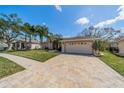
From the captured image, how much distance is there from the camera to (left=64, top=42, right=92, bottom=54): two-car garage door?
1697cm

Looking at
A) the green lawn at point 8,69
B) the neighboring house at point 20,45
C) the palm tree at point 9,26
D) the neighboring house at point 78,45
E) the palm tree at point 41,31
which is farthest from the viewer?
the neighboring house at point 20,45

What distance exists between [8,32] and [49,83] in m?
18.9

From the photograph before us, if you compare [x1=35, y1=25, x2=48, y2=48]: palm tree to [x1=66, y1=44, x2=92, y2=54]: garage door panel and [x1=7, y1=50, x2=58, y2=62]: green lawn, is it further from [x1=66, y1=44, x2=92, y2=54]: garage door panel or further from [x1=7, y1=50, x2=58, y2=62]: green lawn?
[x1=7, y1=50, x2=58, y2=62]: green lawn

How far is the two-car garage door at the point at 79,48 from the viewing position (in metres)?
17.0

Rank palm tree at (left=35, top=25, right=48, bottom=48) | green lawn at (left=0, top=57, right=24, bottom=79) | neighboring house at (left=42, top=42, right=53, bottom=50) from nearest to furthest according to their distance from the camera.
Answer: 1. green lawn at (left=0, top=57, right=24, bottom=79)
2. palm tree at (left=35, top=25, right=48, bottom=48)
3. neighboring house at (left=42, top=42, right=53, bottom=50)

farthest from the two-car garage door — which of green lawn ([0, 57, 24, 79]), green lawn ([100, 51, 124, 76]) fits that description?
green lawn ([0, 57, 24, 79])

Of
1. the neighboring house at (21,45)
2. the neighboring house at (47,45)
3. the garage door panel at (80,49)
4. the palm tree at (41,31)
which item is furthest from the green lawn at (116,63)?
the neighboring house at (21,45)

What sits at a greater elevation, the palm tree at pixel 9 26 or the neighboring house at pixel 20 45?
the palm tree at pixel 9 26

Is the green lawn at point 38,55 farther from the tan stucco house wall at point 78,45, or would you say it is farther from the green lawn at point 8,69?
the tan stucco house wall at point 78,45

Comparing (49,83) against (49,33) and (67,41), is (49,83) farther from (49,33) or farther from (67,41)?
(49,33)

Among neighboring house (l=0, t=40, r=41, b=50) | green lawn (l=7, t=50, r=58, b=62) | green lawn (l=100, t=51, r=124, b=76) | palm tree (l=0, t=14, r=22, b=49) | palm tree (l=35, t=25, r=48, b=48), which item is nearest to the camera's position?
green lawn (l=100, t=51, r=124, b=76)

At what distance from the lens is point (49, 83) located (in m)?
4.41
